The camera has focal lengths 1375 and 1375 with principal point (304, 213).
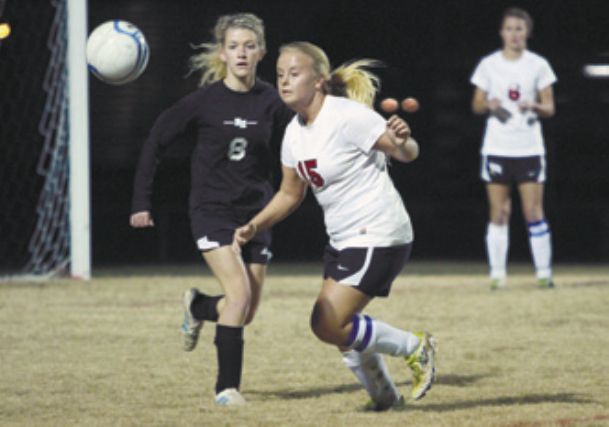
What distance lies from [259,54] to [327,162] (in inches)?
36.1

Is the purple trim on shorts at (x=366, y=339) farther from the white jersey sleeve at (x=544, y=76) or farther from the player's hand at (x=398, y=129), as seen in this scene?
the white jersey sleeve at (x=544, y=76)

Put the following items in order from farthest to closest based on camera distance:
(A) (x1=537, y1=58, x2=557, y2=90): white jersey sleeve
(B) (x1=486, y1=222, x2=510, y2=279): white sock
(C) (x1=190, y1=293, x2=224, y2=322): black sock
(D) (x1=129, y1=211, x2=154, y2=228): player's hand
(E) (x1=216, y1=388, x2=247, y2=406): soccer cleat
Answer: (B) (x1=486, y1=222, x2=510, y2=279): white sock → (A) (x1=537, y1=58, x2=557, y2=90): white jersey sleeve → (C) (x1=190, y1=293, x2=224, y2=322): black sock → (D) (x1=129, y1=211, x2=154, y2=228): player's hand → (E) (x1=216, y1=388, x2=247, y2=406): soccer cleat

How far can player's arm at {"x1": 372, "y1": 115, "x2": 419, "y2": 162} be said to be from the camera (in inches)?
202

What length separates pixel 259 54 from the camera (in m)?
6.14

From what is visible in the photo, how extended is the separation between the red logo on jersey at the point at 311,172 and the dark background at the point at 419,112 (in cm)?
979

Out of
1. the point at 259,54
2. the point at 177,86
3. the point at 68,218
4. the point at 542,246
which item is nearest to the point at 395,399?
the point at 259,54

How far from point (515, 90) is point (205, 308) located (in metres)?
5.01

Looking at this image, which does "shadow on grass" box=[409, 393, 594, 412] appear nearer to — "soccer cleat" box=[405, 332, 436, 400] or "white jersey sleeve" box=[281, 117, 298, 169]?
"soccer cleat" box=[405, 332, 436, 400]

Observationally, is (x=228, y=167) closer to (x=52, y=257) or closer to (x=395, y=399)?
(x=395, y=399)

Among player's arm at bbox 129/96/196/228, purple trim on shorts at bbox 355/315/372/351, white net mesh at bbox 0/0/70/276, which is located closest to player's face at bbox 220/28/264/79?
player's arm at bbox 129/96/196/228

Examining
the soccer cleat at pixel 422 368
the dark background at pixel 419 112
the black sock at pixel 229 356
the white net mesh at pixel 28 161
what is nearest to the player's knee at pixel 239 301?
the black sock at pixel 229 356

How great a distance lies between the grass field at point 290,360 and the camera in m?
5.47

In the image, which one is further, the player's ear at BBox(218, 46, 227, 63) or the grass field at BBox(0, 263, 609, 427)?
the player's ear at BBox(218, 46, 227, 63)

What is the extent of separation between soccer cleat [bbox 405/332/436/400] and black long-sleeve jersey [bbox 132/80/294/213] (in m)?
1.08
